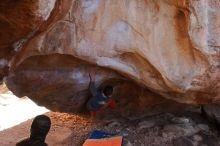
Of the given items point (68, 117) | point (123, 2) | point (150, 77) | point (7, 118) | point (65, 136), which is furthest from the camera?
point (7, 118)

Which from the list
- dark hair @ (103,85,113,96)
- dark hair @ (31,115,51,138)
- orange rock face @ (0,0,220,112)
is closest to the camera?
orange rock face @ (0,0,220,112)

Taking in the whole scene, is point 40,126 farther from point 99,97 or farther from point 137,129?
point 137,129

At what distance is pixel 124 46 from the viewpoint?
290cm

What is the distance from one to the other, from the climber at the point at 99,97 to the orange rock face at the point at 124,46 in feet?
0.65

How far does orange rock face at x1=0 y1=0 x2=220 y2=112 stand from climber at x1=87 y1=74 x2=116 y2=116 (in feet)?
0.65

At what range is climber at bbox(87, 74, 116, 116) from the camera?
3.38 meters

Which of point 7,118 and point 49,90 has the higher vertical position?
point 49,90

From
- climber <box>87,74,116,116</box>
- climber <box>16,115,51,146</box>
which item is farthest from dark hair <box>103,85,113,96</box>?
climber <box>16,115,51,146</box>

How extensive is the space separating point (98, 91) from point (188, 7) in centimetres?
127

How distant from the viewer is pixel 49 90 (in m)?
3.34

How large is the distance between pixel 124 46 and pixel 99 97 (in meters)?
0.69

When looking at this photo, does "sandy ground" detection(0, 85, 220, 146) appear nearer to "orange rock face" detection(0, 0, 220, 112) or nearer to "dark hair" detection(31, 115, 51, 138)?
"orange rock face" detection(0, 0, 220, 112)

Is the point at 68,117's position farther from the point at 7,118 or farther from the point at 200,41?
the point at 200,41

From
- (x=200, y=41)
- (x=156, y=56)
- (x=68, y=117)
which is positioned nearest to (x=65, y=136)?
(x=68, y=117)
